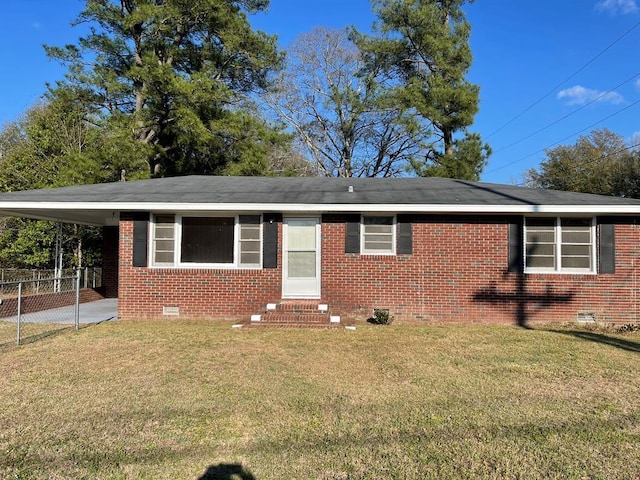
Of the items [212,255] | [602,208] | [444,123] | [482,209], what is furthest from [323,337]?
→ [444,123]

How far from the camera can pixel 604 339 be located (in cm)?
757

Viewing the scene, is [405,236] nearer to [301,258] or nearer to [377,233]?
[377,233]

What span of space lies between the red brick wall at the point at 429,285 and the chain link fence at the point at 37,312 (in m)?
1.27

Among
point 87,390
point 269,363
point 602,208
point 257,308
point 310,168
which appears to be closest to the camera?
point 87,390

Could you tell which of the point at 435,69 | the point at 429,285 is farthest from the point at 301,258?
the point at 435,69

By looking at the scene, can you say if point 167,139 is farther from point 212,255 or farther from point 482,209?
point 482,209

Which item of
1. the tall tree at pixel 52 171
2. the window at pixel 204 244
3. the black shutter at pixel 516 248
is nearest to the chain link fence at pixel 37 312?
the window at pixel 204 244

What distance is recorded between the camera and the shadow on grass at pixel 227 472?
2.95m

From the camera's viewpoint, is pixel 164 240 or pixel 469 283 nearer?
pixel 469 283

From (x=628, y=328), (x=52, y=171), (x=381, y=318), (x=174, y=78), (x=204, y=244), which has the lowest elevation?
(x=628, y=328)

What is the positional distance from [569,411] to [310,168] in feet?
77.1

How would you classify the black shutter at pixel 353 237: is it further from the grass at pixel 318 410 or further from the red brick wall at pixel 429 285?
the grass at pixel 318 410

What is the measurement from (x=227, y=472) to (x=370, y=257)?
6569mm

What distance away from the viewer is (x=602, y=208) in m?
8.48
